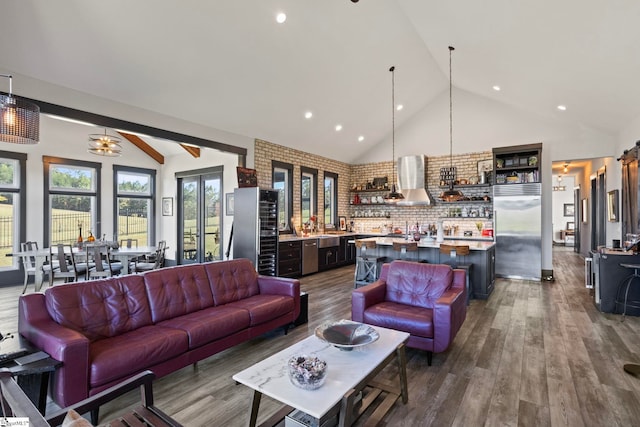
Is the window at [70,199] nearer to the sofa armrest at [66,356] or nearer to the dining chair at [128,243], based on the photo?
the dining chair at [128,243]

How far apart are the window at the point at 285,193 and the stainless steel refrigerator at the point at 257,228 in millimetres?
1473

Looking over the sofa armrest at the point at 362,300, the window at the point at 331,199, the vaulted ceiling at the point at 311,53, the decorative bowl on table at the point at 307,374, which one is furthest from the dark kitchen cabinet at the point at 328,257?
the decorative bowl on table at the point at 307,374

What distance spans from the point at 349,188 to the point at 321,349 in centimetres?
834

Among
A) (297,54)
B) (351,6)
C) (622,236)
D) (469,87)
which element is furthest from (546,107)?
(297,54)

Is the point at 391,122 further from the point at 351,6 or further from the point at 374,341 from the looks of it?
the point at 374,341

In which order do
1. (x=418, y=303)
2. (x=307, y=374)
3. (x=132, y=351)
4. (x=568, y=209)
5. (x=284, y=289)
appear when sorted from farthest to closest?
(x=568, y=209) < (x=284, y=289) < (x=418, y=303) < (x=132, y=351) < (x=307, y=374)

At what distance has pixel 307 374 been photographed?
5.93 feet

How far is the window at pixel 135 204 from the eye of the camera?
848 cm

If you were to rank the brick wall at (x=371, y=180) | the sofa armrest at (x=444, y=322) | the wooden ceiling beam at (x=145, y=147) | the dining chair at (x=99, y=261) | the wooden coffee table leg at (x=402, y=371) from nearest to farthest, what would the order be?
the wooden coffee table leg at (x=402, y=371), the sofa armrest at (x=444, y=322), the dining chair at (x=99, y=261), the brick wall at (x=371, y=180), the wooden ceiling beam at (x=145, y=147)

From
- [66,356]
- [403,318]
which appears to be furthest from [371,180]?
[66,356]

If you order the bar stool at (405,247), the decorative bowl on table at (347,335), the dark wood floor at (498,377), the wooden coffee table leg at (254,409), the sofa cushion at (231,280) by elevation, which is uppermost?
the bar stool at (405,247)

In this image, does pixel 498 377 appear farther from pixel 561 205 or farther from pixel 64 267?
pixel 561 205

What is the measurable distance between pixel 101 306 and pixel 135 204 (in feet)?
22.7

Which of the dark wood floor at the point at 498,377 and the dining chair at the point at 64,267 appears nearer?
the dark wood floor at the point at 498,377
